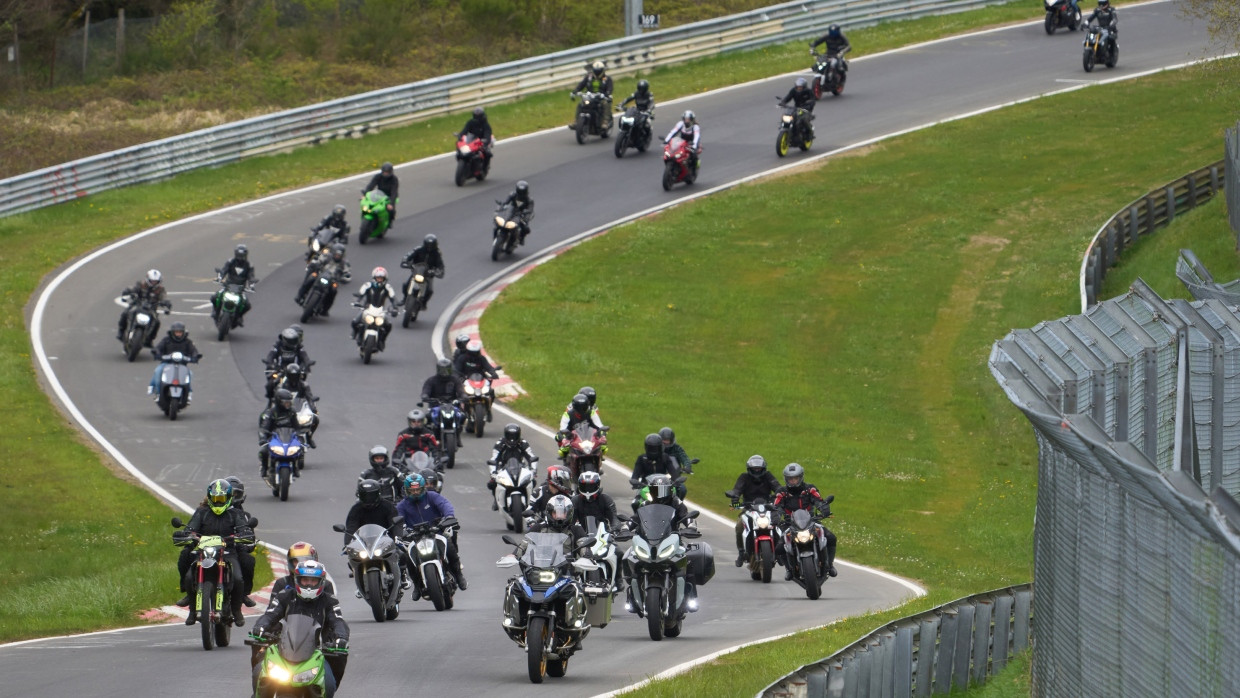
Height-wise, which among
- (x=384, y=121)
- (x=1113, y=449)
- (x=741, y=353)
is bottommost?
(x=741, y=353)

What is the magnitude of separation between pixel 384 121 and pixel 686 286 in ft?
44.6

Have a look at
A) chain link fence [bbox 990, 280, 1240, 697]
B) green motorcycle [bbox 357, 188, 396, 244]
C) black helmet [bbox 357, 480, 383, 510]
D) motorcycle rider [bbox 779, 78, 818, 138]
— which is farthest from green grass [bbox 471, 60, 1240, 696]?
chain link fence [bbox 990, 280, 1240, 697]

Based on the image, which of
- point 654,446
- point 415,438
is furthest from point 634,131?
point 654,446

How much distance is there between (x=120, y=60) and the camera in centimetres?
5222

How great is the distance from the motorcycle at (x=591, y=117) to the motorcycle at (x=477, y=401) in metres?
18.9

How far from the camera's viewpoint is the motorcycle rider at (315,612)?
13961 millimetres

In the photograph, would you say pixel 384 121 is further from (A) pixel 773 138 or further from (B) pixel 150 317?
(B) pixel 150 317

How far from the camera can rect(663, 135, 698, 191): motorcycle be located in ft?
140

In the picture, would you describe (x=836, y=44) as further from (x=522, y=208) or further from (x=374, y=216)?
(x=374, y=216)

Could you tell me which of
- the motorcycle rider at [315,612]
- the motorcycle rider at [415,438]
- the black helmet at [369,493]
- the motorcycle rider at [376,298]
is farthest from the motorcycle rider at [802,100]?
the motorcycle rider at [315,612]

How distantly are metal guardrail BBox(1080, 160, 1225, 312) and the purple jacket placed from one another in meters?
20.4

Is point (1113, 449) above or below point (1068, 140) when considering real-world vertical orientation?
above

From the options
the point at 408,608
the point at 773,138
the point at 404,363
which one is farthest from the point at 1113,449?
the point at 773,138

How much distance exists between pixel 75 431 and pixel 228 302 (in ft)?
16.8
